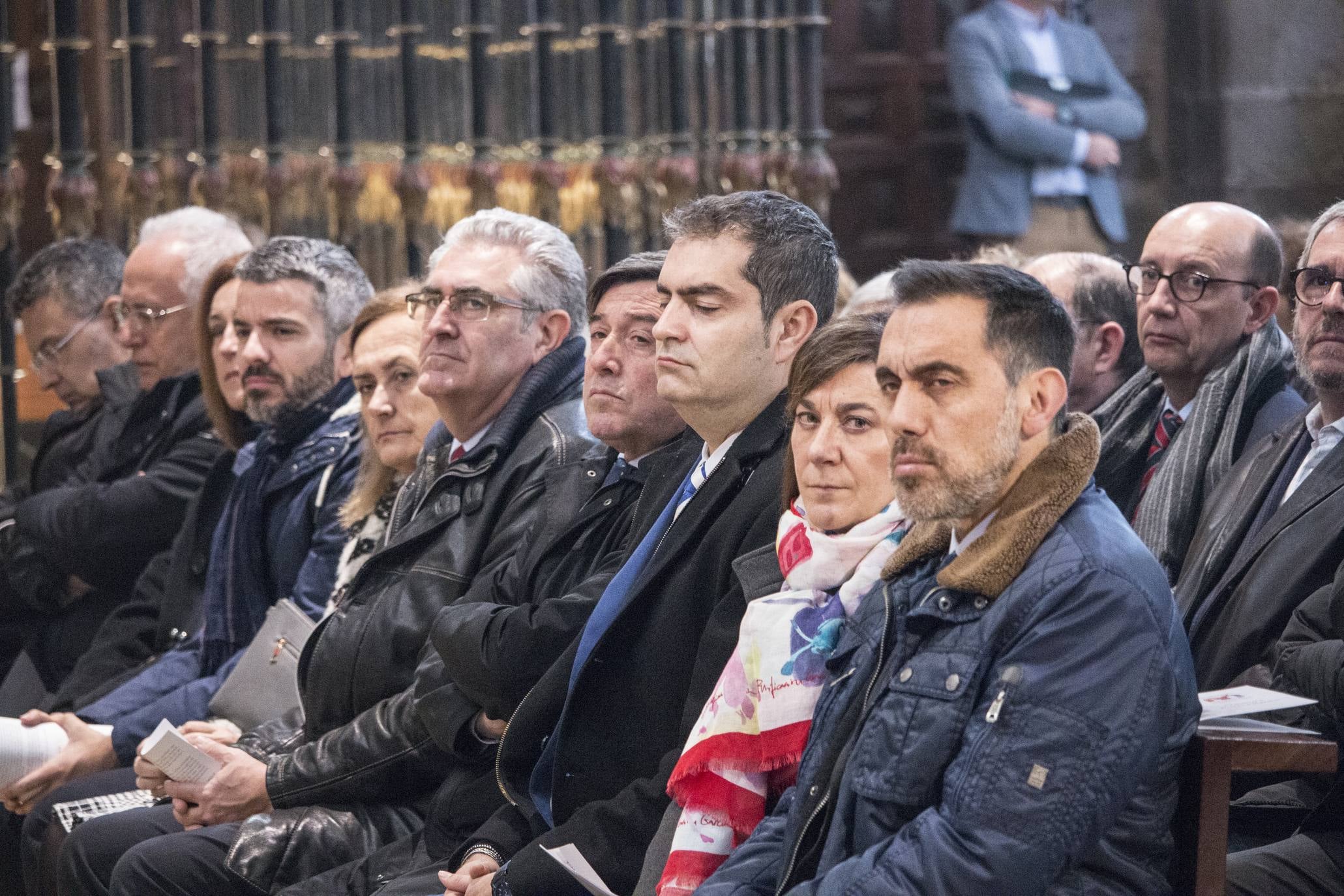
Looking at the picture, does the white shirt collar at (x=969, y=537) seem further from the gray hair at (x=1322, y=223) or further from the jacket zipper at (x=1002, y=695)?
the gray hair at (x=1322, y=223)

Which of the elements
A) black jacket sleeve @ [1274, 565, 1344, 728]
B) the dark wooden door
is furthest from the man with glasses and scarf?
the dark wooden door

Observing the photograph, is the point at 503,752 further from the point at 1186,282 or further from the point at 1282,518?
the point at 1186,282

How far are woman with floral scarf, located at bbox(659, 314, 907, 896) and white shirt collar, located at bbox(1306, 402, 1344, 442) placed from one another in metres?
0.91

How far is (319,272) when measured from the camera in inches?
176

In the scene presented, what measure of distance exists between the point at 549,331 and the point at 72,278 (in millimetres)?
2545

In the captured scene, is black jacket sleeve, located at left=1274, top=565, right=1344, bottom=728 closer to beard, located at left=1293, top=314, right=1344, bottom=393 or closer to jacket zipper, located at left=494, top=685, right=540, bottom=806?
beard, located at left=1293, top=314, right=1344, bottom=393

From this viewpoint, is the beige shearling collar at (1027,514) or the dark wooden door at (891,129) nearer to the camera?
the beige shearling collar at (1027,514)

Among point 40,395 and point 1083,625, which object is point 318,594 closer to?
point 1083,625

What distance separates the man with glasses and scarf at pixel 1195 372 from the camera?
3.34 metres

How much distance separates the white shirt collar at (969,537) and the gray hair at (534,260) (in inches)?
59.1

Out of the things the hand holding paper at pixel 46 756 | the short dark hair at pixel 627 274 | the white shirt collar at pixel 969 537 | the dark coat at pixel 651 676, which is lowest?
the hand holding paper at pixel 46 756

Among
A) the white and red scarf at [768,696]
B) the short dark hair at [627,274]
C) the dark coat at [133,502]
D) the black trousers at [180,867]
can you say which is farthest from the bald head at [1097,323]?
the dark coat at [133,502]

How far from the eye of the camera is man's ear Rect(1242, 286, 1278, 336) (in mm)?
3520

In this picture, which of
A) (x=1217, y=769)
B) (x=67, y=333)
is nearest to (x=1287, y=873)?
(x=1217, y=769)
